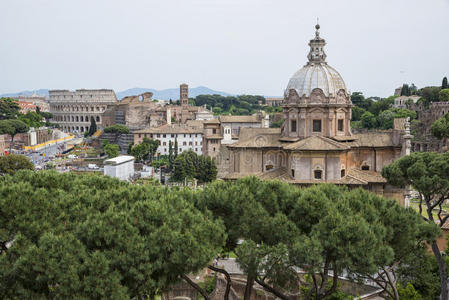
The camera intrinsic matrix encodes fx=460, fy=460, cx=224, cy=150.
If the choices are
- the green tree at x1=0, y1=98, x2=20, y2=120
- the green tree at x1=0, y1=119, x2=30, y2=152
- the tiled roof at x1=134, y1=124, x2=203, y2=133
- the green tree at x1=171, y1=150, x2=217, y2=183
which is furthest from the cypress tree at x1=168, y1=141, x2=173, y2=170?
the green tree at x1=0, y1=98, x2=20, y2=120

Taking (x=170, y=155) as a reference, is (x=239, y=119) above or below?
above

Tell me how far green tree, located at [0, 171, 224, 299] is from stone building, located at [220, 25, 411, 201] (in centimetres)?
1446

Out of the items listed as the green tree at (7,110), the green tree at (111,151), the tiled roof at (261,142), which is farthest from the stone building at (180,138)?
the tiled roof at (261,142)

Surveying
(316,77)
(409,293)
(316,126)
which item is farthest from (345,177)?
(409,293)

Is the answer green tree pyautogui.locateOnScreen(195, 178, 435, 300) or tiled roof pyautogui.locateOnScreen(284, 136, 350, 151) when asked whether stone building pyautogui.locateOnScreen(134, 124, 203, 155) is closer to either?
tiled roof pyautogui.locateOnScreen(284, 136, 350, 151)

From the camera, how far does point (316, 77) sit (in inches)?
1113

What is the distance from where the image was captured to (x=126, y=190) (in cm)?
1373

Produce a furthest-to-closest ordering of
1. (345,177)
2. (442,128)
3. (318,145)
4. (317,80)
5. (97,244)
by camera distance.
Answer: (317,80), (345,177), (318,145), (442,128), (97,244)

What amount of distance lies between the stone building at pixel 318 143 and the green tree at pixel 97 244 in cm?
1446

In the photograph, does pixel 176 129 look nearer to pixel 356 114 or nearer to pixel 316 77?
pixel 356 114

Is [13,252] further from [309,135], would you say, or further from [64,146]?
[64,146]

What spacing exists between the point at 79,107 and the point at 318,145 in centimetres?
10844

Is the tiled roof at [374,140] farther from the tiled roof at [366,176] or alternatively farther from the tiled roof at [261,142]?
the tiled roof at [261,142]

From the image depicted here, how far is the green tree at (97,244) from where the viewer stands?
10273mm
